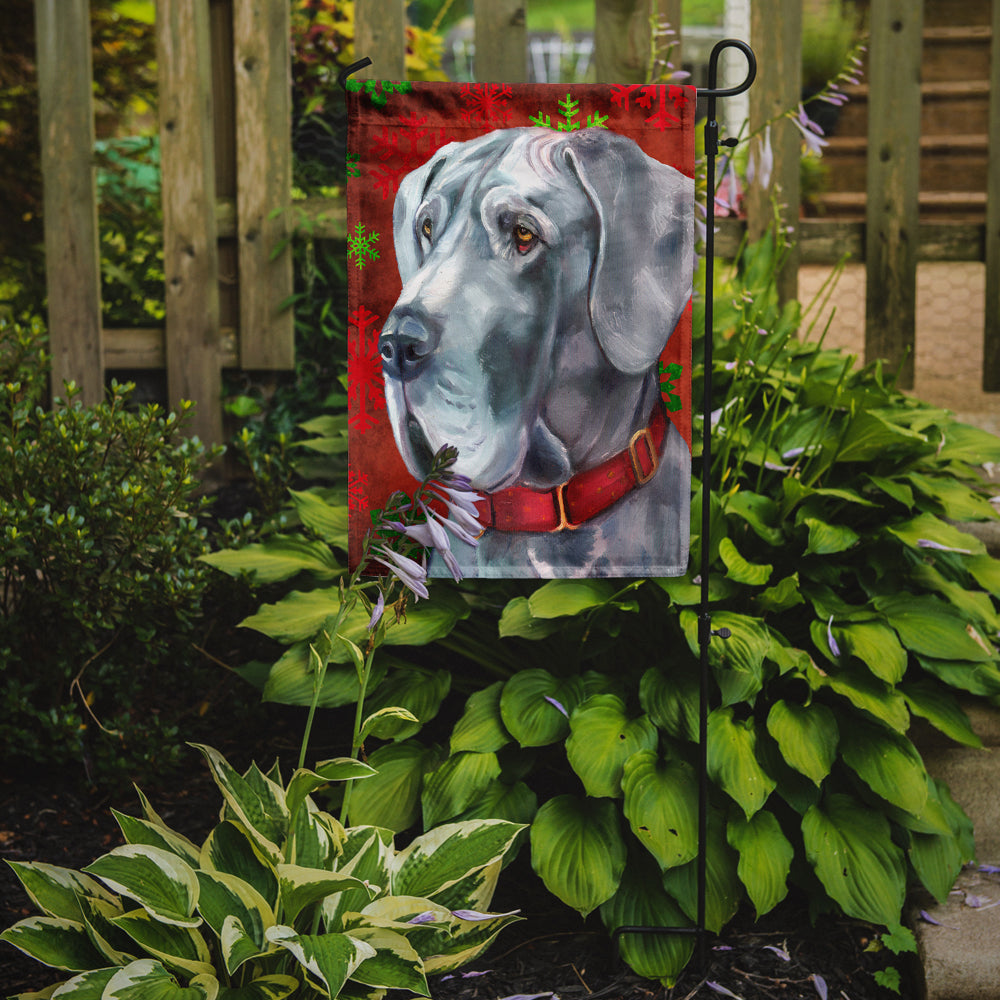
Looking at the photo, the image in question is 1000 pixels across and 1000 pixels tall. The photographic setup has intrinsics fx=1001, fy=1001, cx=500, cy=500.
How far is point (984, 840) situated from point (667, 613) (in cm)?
91

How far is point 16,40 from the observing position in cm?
421

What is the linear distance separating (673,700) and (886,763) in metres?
0.45

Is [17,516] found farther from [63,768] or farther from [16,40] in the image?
[16,40]

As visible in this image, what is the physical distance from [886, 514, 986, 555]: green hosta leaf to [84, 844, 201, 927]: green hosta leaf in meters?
1.65

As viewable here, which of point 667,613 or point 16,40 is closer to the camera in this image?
Answer: point 667,613

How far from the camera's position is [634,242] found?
193cm

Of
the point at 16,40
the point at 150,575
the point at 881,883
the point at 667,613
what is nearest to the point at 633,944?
the point at 881,883

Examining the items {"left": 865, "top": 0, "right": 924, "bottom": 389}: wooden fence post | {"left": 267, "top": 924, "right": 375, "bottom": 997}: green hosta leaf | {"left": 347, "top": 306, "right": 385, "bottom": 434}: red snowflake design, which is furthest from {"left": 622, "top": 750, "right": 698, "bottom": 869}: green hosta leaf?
{"left": 865, "top": 0, "right": 924, "bottom": 389}: wooden fence post

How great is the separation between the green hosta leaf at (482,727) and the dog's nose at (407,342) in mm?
748

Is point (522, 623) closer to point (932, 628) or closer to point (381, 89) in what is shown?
point (932, 628)

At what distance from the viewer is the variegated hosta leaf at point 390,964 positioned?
1.57 metres

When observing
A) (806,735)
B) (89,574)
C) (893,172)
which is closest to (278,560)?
(89,574)

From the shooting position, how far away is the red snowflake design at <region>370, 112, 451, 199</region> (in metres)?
1.91

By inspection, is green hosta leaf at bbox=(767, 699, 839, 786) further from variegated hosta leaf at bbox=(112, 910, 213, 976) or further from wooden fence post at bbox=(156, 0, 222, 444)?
wooden fence post at bbox=(156, 0, 222, 444)
